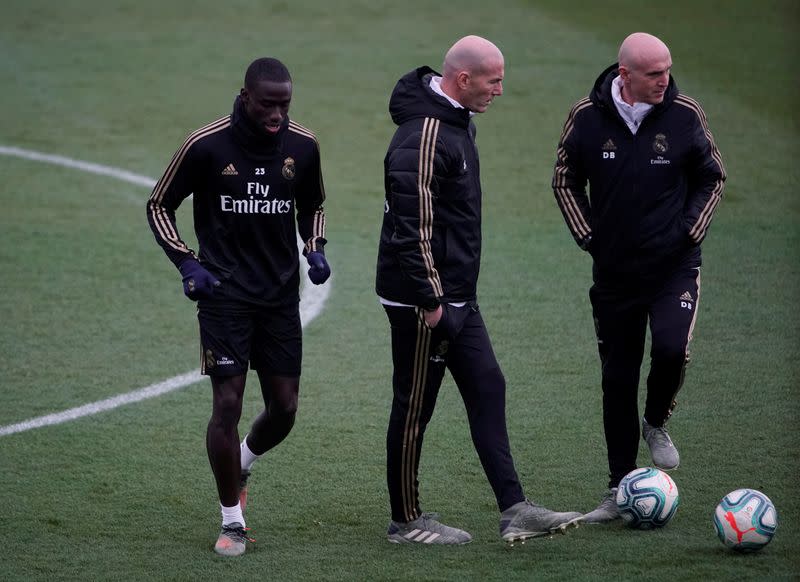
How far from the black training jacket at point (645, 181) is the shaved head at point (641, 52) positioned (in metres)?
0.22

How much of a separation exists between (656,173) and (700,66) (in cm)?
1116

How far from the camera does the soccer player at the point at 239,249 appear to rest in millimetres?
6270

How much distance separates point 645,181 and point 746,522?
169cm

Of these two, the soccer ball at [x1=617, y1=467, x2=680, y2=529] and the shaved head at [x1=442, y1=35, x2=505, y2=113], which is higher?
the shaved head at [x1=442, y1=35, x2=505, y2=113]

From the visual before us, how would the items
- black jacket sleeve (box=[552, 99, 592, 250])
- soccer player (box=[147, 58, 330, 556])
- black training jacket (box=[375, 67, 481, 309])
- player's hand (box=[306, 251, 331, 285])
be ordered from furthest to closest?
black jacket sleeve (box=[552, 99, 592, 250])
player's hand (box=[306, 251, 331, 285])
soccer player (box=[147, 58, 330, 556])
black training jacket (box=[375, 67, 481, 309])

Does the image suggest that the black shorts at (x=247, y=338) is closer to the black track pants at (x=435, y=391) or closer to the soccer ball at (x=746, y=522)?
the black track pants at (x=435, y=391)

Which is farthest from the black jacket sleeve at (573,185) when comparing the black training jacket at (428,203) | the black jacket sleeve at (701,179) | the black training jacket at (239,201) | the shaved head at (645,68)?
the black training jacket at (239,201)

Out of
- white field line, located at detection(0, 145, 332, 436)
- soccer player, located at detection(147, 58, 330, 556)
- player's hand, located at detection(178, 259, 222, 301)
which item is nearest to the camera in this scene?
player's hand, located at detection(178, 259, 222, 301)

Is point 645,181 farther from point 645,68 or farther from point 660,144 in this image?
point 645,68

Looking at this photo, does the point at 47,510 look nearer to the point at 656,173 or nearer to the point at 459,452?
the point at 459,452

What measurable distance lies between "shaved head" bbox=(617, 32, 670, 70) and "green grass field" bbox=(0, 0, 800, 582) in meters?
2.23

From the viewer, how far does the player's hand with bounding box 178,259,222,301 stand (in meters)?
6.11

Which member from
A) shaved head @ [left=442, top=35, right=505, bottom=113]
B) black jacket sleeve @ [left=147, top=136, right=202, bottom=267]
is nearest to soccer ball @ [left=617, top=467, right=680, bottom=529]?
shaved head @ [left=442, top=35, right=505, bottom=113]

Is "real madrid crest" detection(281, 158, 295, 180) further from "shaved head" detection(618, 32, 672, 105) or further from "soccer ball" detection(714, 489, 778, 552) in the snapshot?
"soccer ball" detection(714, 489, 778, 552)
